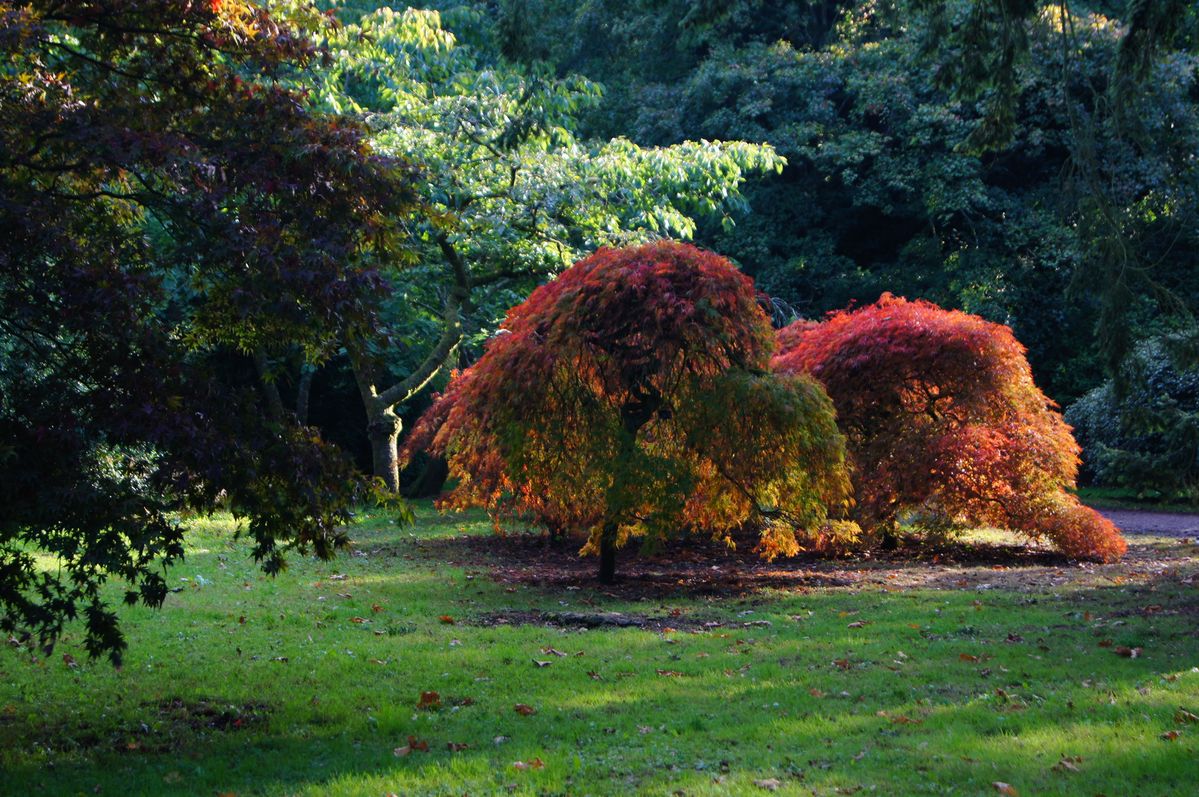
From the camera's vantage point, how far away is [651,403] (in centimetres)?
1200

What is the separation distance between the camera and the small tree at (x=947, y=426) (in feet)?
47.0

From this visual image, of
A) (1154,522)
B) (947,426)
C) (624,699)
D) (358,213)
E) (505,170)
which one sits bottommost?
(624,699)

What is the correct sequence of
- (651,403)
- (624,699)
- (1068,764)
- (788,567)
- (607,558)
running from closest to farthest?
(1068,764) < (624,699) < (651,403) < (607,558) < (788,567)

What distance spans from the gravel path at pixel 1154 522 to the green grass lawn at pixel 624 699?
25.3 feet

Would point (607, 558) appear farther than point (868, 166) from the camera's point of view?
No

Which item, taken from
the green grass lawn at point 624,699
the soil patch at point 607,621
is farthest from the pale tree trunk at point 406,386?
the soil patch at point 607,621

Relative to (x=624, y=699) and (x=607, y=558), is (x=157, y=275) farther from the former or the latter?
(x=607, y=558)

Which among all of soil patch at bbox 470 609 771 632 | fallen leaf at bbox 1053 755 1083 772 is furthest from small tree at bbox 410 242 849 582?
fallen leaf at bbox 1053 755 1083 772

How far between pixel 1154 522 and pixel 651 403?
1264 centimetres

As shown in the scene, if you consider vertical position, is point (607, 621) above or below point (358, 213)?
below

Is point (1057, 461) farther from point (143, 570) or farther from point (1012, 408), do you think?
point (143, 570)

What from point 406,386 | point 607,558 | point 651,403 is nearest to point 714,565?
point 607,558

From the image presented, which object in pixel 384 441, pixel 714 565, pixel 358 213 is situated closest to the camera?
pixel 358 213

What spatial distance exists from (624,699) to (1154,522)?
16.3 m
